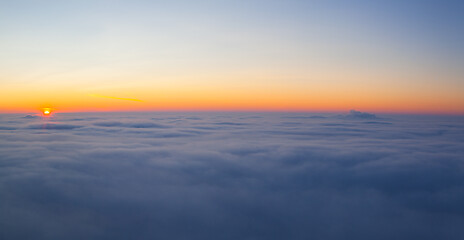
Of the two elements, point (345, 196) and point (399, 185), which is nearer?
point (345, 196)

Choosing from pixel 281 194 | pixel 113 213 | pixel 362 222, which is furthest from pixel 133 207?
pixel 362 222

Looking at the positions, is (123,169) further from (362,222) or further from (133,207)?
(362,222)

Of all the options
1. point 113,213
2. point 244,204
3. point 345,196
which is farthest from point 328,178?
point 113,213

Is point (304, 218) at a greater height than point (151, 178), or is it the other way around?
point (151, 178)

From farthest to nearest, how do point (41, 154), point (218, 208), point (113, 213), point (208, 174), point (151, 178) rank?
point (41, 154), point (208, 174), point (151, 178), point (218, 208), point (113, 213)

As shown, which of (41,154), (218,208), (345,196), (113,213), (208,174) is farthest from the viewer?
(41,154)

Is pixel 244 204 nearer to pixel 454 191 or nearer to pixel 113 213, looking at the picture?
pixel 113 213

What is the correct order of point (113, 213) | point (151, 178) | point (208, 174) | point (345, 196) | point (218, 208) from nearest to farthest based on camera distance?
1. point (113, 213)
2. point (218, 208)
3. point (345, 196)
4. point (151, 178)
5. point (208, 174)

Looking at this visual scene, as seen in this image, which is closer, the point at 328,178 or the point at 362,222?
the point at 362,222

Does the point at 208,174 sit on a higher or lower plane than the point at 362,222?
higher
